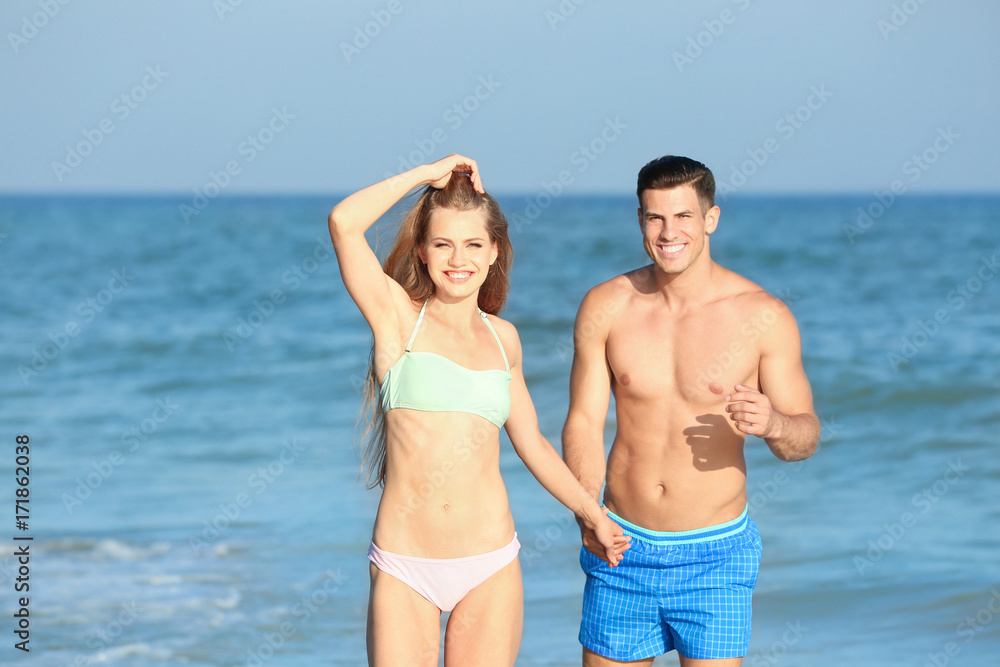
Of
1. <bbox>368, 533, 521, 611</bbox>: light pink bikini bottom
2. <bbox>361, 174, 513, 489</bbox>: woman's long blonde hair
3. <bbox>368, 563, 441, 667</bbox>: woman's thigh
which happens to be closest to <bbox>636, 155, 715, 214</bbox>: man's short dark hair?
<bbox>361, 174, 513, 489</bbox>: woman's long blonde hair

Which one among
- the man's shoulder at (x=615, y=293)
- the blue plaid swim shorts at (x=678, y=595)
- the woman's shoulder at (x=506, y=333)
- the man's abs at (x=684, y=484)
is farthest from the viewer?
the man's shoulder at (x=615, y=293)

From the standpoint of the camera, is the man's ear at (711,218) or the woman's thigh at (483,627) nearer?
the woman's thigh at (483,627)

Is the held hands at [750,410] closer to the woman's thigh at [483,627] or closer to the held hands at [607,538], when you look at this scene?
the held hands at [607,538]

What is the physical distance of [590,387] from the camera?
3.80 metres

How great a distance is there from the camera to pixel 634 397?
374cm

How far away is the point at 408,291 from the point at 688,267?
1027mm

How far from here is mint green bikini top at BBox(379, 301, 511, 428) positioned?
3166 mm

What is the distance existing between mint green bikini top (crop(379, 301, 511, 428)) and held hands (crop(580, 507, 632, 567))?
2.03 feet

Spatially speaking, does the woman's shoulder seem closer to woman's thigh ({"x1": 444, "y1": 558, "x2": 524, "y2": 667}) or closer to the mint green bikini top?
the mint green bikini top

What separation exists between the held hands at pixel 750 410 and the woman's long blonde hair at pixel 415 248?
906mm

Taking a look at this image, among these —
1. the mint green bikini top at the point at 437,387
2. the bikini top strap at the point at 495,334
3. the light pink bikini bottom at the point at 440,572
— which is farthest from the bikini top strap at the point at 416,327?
the light pink bikini bottom at the point at 440,572

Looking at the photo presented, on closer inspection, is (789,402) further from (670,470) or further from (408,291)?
(408,291)

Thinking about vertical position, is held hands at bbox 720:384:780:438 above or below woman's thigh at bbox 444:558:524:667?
above

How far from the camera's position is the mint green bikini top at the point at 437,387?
3166mm
